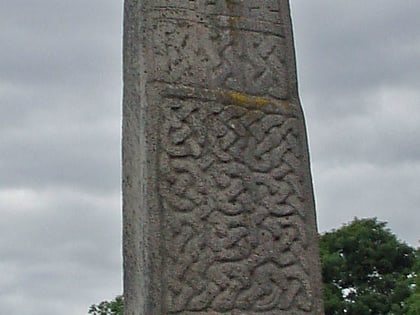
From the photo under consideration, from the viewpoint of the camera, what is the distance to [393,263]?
103 feet

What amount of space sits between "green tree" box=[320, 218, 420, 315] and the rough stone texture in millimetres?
24369

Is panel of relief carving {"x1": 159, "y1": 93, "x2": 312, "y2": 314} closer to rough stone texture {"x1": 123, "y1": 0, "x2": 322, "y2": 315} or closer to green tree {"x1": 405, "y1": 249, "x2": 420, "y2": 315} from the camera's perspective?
rough stone texture {"x1": 123, "y1": 0, "x2": 322, "y2": 315}

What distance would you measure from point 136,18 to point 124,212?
1.05 m

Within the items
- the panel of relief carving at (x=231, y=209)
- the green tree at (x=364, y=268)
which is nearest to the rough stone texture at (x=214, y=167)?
the panel of relief carving at (x=231, y=209)

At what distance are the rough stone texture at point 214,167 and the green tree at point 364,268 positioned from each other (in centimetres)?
2437

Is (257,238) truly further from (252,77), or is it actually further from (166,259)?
(252,77)

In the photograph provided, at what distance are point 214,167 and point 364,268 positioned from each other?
2645cm

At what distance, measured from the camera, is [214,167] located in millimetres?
5449

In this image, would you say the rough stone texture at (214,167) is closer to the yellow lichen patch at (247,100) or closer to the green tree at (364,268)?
the yellow lichen patch at (247,100)

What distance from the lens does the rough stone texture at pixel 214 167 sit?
17.3 ft

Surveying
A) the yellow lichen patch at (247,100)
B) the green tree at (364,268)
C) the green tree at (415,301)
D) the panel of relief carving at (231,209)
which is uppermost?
the green tree at (364,268)

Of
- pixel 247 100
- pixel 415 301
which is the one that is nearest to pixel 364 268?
pixel 415 301

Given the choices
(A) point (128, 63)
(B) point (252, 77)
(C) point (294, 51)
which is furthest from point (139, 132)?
(C) point (294, 51)

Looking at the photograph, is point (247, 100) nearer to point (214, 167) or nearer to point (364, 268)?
point (214, 167)
